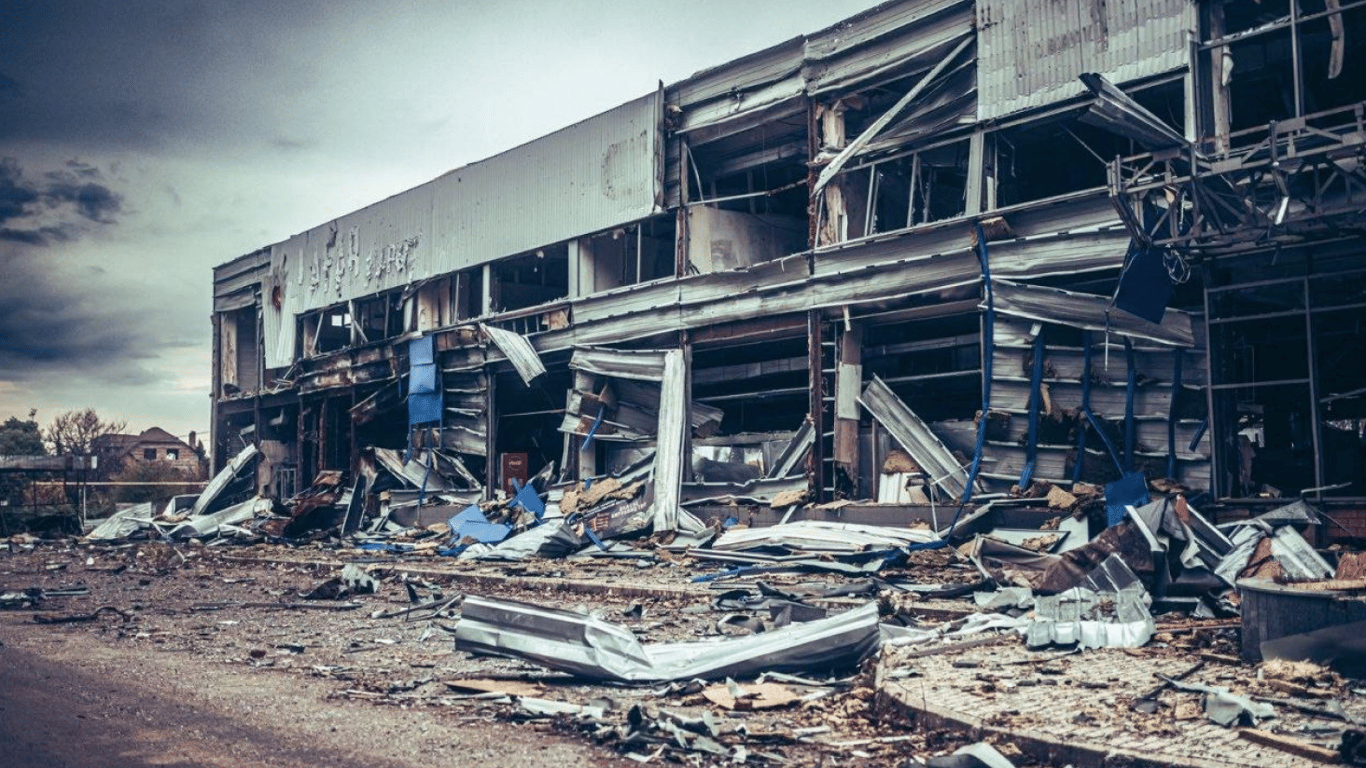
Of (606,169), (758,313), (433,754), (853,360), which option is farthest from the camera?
(606,169)

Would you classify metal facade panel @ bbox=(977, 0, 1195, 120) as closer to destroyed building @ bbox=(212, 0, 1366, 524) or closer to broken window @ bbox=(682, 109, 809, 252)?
destroyed building @ bbox=(212, 0, 1366, 524)

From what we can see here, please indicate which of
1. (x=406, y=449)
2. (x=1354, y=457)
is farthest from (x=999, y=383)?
(x=406, y=449)

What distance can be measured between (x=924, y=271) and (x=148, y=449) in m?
77.3

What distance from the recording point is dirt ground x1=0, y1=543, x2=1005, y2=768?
5418mm

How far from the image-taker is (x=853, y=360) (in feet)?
61.4

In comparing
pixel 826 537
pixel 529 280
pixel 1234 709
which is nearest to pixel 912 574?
pixel 826 537

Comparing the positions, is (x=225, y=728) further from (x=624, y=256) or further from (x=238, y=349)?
(x=238, y=349)

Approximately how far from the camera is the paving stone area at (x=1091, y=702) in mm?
4949

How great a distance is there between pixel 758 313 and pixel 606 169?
538 centimetres

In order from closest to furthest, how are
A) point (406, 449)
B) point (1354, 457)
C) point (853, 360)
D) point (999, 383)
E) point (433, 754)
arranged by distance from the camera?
point (433, 754) → point (1354, 457) → point (999, 383) → point (853, 360) → point (406, 449)

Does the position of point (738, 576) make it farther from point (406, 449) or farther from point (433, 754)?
point (406, 449)

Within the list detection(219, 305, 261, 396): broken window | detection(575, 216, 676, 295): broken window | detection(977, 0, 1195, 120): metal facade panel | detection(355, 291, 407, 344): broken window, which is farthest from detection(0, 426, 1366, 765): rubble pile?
Result: detection(219, 305, 261, 396): broken window

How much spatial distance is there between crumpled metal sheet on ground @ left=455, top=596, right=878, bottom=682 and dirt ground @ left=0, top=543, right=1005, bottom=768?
0.58ft

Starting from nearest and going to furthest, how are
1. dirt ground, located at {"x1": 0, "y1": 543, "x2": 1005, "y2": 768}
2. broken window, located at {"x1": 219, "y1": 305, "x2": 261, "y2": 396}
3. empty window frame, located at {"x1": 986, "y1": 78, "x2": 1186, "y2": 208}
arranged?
dirt ground, located at {"x1": 0, "y1": 543, "x2": 1005, "y2": 768}, empty window frame, located at {"x1": 986, "y1": 78, "x2": 1186, "y2": 208}, broken window, located at {"x1": 219, "y1": 305, "x2": 261, "y2": 396}
